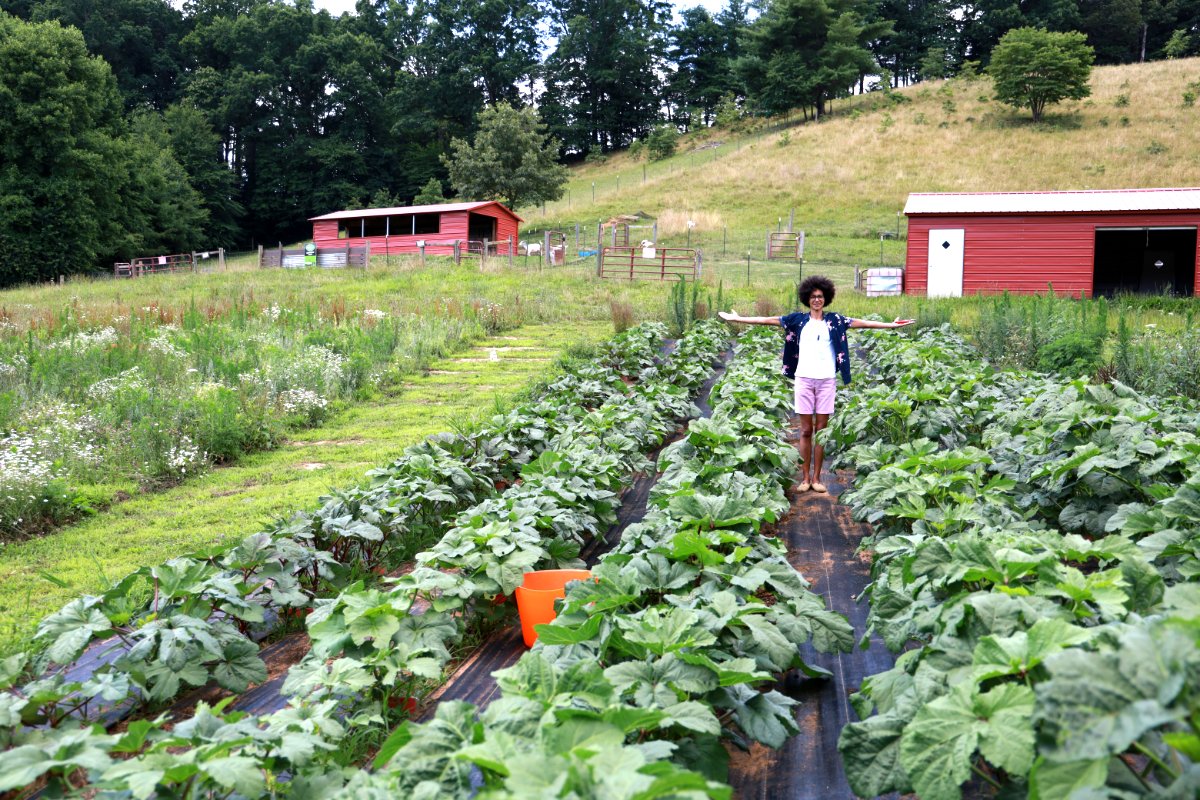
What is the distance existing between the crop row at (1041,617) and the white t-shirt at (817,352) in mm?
1254

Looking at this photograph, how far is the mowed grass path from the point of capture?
15.6 ft

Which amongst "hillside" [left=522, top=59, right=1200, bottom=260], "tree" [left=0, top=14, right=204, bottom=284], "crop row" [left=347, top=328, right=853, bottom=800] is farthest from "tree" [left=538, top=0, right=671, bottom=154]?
"crop row" [left=347, top=328, right=853, bottom=800]

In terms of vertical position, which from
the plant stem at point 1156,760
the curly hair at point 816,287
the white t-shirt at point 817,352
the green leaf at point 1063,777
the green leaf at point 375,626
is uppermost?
the curly hair at point 816,287

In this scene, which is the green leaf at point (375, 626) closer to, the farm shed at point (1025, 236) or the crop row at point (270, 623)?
the crop row at point (270, 623)

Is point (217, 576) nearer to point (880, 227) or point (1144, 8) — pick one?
point (880, 227)

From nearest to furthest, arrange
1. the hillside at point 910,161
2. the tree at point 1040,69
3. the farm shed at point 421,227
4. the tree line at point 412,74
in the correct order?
1. the farm shed at point 421,227
2. the hillside at point 910,161
3. the tree at point 1040,69
4. the tree line at point 412,74

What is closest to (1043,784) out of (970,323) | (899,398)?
(899,398)

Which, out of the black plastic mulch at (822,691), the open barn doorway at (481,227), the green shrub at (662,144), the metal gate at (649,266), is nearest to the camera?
the black plastic mulch at (822,691)

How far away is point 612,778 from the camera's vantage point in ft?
5.52

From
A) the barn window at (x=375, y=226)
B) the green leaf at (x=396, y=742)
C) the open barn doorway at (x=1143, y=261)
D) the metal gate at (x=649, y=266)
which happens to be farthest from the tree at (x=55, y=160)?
the green leaf at (x=396, y=742)

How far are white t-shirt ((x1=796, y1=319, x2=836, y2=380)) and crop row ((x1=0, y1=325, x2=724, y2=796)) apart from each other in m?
1.48

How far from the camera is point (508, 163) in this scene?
137 ft

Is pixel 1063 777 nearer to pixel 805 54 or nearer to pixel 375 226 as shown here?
pixel 375 226

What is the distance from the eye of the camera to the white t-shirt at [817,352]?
6.79 metres
